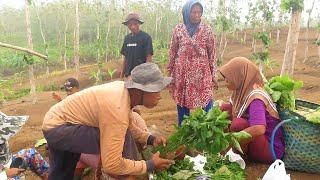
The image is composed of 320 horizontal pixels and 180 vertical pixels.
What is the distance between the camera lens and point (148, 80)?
2.37 meters

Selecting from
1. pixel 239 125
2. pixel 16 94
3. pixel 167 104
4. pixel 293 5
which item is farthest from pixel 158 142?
pixel 16 94

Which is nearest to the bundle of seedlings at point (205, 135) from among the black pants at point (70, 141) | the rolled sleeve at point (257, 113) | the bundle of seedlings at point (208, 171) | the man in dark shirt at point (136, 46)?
the bundle of seedlings at point (208, 171)

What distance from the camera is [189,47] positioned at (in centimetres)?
414

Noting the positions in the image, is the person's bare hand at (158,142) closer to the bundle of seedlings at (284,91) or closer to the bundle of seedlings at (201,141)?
the bundle of seedlings at (201,141)

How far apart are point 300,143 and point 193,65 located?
1.54 m

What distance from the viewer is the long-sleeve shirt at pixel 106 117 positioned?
7.36ft

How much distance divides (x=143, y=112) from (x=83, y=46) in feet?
43.9

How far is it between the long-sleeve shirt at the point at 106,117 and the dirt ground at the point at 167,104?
3.52ft

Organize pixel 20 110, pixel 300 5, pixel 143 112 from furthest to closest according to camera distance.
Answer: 1. pixel 20 110
2. pixel 143 112
3. pixel 300 5

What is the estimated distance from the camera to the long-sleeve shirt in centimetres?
224

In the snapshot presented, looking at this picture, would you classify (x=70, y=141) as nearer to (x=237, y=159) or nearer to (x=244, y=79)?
(x=237, y=159)

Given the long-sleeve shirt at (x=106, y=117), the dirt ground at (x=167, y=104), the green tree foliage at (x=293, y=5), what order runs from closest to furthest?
the long-sleeve shirt at (x=106, y=117)
the dirt ground at (x=167, y=104)
the green tree foliage at (x=293, y=5)

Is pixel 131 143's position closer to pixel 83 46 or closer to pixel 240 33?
pixel 83 46

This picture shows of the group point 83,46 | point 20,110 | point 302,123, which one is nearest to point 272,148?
point 302,123
